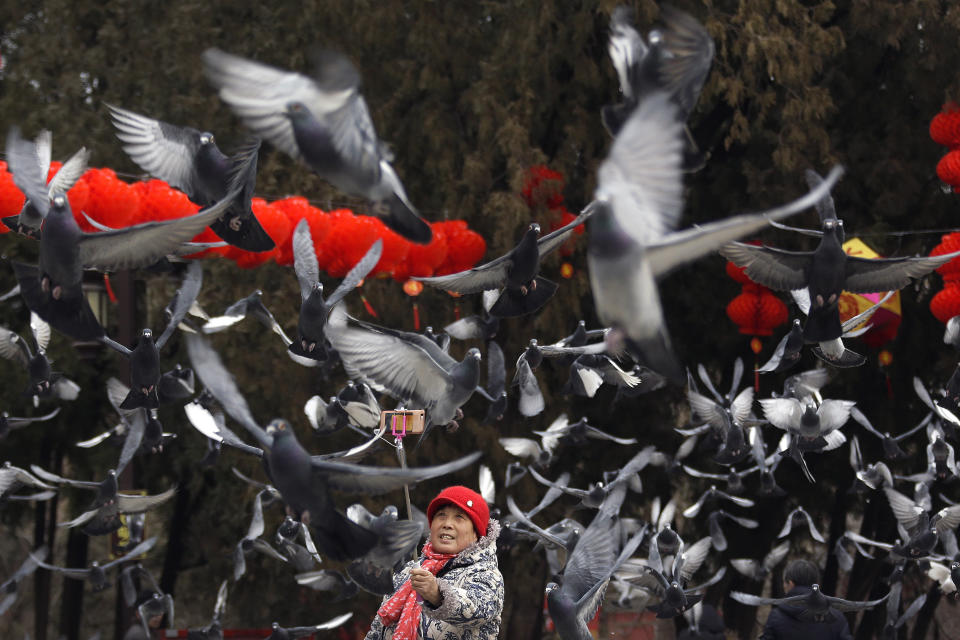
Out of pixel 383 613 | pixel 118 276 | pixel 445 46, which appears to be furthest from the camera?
pixel 445 46

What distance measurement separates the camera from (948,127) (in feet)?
25.6

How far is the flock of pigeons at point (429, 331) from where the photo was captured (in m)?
2.15

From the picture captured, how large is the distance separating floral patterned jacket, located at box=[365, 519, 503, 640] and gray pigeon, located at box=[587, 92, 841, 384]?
4.84ft

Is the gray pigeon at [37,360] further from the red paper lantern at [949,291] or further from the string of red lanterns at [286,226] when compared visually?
the red paper lantern at [949,291]

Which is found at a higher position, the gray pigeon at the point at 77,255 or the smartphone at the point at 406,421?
the gray pigeon at the point at 77,255

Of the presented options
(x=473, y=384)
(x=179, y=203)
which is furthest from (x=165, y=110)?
(x=473, y=384)

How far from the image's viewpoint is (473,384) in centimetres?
414

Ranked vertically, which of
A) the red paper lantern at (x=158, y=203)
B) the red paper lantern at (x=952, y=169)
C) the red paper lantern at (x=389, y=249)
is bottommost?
the red paper lantern at (x=389, y=249)

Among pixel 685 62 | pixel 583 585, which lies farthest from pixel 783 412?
pixel 685 62

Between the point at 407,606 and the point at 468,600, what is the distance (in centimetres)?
25

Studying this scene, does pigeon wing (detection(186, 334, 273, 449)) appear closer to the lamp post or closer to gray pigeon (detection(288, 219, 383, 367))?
gray pigeon (detection(288, 219, 383, 367))

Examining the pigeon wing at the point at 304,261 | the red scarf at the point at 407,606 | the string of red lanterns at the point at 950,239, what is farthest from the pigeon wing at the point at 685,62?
the string of red lanterns at the point at 950,239

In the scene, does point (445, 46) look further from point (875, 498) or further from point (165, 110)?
point (875, 498)

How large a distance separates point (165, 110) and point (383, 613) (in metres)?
8.18
